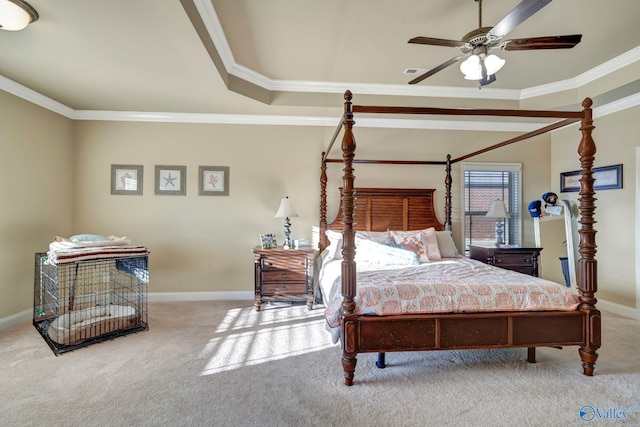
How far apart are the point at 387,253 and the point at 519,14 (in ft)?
7.79

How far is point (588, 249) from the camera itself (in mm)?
2342

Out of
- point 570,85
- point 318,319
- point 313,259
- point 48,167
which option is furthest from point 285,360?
point 570,85

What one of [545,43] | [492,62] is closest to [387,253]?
[492,62]

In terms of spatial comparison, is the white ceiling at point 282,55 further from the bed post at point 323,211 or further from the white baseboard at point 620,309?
the white baseboard at point 620,309

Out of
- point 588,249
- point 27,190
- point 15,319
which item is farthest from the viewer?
point 27,190

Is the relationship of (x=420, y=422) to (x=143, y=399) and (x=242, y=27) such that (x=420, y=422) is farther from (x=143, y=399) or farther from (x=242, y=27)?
(x=242, y=27)

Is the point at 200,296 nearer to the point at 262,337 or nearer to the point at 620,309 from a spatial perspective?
the point at 262,337

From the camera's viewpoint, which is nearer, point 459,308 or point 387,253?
point 459,308

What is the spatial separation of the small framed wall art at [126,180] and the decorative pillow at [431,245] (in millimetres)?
3951

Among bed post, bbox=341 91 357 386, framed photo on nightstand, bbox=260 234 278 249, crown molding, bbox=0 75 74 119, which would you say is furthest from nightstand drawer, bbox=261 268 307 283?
crown molding, bbox=0 75 74 119

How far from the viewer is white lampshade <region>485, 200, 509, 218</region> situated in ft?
14.2

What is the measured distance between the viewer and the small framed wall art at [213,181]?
4.42 m

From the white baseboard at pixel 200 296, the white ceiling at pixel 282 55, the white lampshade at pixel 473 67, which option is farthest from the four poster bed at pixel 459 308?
the white baseboard at pixel 200 296

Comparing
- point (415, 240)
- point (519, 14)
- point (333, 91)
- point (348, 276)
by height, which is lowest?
point (348, 276)
